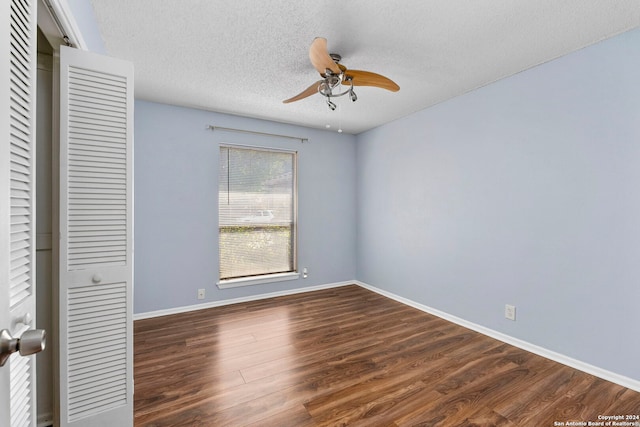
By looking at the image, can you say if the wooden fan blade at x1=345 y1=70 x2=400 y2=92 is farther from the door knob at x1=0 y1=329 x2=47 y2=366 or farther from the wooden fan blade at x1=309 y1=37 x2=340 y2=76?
the door knob at x1=0 y1=329 x2=47 y2=366

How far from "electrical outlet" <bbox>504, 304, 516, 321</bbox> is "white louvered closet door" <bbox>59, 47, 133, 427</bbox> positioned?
10.1 feet

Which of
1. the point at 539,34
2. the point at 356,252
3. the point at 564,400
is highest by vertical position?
the point at 539,34

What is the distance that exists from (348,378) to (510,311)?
1.72 metres

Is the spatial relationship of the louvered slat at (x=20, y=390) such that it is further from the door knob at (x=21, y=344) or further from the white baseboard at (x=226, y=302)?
the white baseboard at (x=226, y=302)

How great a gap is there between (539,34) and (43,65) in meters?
3.13

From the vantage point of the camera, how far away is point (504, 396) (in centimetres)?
194

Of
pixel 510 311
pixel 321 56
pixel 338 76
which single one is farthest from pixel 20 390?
pixel 510 311

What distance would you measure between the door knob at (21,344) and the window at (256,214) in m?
3.29

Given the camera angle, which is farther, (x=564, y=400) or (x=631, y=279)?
(x=631, y=279)

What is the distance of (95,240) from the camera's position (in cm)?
147

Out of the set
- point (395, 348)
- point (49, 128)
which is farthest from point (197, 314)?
point (49, 128)

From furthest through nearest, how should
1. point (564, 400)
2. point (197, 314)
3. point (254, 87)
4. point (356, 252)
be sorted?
1. point (356, 252)
2. point (197, 314)
3. point (254, 87)
4. point (564, 400)

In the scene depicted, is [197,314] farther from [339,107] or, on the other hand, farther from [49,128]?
[339,107]

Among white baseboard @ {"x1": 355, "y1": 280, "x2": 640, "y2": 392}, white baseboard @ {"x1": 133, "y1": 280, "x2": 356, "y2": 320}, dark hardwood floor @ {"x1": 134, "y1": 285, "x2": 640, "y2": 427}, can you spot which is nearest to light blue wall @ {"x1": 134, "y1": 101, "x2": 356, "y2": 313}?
white baseboard @ {"x1": 133, "y1": 280, "x2": 356, "y2": 320}
